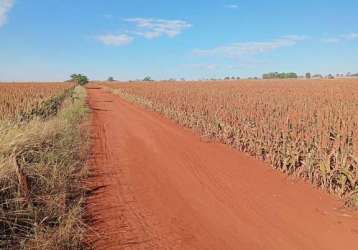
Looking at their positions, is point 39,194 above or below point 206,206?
above

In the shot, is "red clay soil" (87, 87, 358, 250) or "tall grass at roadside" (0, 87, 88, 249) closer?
"tall grass at roadside" (0, 87, 88, 249)

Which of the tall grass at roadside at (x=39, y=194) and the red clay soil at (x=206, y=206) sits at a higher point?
the tall grass at roadside at (x=39, y=194)

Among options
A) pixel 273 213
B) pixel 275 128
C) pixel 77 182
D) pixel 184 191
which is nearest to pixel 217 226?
pixel 273 213

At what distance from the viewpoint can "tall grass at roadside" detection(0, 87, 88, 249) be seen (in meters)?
5.00

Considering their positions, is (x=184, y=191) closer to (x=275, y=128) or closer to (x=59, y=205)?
(x=59, y=205)

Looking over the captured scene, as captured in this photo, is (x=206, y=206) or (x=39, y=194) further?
(x=206, y=206)

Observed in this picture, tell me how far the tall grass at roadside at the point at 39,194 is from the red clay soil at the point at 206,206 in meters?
0.36

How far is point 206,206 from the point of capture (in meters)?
6.79

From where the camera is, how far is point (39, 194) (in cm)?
647

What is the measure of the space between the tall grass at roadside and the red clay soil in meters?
0.36

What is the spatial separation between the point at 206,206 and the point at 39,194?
8.91ft

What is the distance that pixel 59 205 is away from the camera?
5859 millimetres

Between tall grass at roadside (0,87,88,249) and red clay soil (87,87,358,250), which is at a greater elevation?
tall grass at roadside (0,87,88,249)

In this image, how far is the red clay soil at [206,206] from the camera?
5.48 metres
